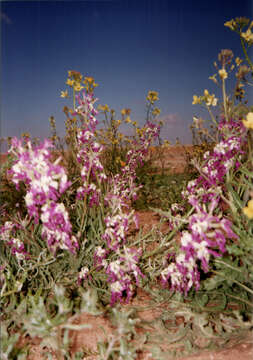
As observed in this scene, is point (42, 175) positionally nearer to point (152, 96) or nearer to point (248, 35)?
point (248, 35)

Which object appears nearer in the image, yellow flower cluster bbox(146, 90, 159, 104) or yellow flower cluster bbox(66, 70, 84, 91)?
yellow flower cluster bbox(66, 70, 84, 91)

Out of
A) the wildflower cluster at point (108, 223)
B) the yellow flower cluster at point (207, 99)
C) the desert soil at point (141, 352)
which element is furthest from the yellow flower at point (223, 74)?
the desert soil at point (141, 352)

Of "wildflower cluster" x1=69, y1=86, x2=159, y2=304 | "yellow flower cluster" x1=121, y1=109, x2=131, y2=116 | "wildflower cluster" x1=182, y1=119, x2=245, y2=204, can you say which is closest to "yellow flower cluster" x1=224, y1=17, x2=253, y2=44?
"wildflower cluster" x1=182, y1=119, x2=245, y2=204

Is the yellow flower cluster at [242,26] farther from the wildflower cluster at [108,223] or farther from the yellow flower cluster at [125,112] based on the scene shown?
the yellow flower cluster at [125,112]

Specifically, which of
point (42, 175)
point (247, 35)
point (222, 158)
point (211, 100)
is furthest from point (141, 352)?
point (247, 35)

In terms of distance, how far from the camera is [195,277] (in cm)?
136

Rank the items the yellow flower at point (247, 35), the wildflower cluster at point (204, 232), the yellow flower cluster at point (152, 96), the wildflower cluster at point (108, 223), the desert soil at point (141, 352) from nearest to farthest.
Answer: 1. the wildflower cluster at point (204, 232)
2. the desert soil at point (141, 352)
3. the wildflower cluster at point (108, 223)
4. the yellow flower at point (247, 35)
5. the yellow flower cluster at point (152, 96)

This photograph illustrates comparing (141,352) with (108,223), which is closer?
(141,352)

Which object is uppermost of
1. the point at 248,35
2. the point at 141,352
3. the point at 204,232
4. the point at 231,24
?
the point at 231,24

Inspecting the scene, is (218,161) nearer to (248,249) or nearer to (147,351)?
(248,249)

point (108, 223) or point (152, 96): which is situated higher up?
point (152, 96)

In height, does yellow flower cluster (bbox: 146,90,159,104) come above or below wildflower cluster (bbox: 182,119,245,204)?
above

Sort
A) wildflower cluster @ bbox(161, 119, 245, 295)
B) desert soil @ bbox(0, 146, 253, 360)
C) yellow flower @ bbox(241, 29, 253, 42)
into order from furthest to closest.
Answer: yellow flower @ bbox(241, 29, 253, 42) < desert soil @ bbox(0, 146, 253, 360) < wildflower cluster @ bbox(161, 119, 245, 295)

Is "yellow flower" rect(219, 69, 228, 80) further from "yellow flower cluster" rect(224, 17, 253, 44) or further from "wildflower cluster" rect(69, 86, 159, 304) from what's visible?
"wildflower cluster" rect(69, 86, 159, 304)
